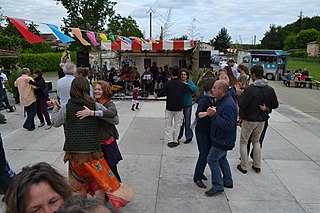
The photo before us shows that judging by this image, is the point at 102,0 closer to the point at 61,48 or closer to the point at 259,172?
the point at 61,48

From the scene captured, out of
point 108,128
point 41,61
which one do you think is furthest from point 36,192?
point 41,61

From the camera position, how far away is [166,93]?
5.41 m

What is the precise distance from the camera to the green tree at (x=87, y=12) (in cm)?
3897

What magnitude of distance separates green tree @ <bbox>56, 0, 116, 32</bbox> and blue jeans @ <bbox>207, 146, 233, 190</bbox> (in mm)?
37848

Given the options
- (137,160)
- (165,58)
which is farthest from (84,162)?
(165,58)

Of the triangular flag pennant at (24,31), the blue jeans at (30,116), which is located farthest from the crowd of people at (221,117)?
the blue jeans at (30,116)

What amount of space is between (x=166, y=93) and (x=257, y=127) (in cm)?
193

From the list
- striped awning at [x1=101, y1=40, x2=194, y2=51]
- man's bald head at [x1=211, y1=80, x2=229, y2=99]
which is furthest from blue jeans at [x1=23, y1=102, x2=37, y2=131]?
striped awning at [x1=101, y1=40, x2=194, y2=51]

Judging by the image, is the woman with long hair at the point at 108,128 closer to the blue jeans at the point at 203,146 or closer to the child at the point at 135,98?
the blue jeans at the point at 203,146

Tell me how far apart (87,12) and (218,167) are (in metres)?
39.7

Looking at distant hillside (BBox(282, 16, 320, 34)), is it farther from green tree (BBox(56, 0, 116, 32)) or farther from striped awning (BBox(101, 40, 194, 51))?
striped awning (BBox(101, 40, 194, 51))

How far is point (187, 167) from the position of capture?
4.62 m

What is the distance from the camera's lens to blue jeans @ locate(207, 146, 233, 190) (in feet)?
11.7

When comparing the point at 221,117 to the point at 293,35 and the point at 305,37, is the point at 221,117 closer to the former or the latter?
the point at 305,37
